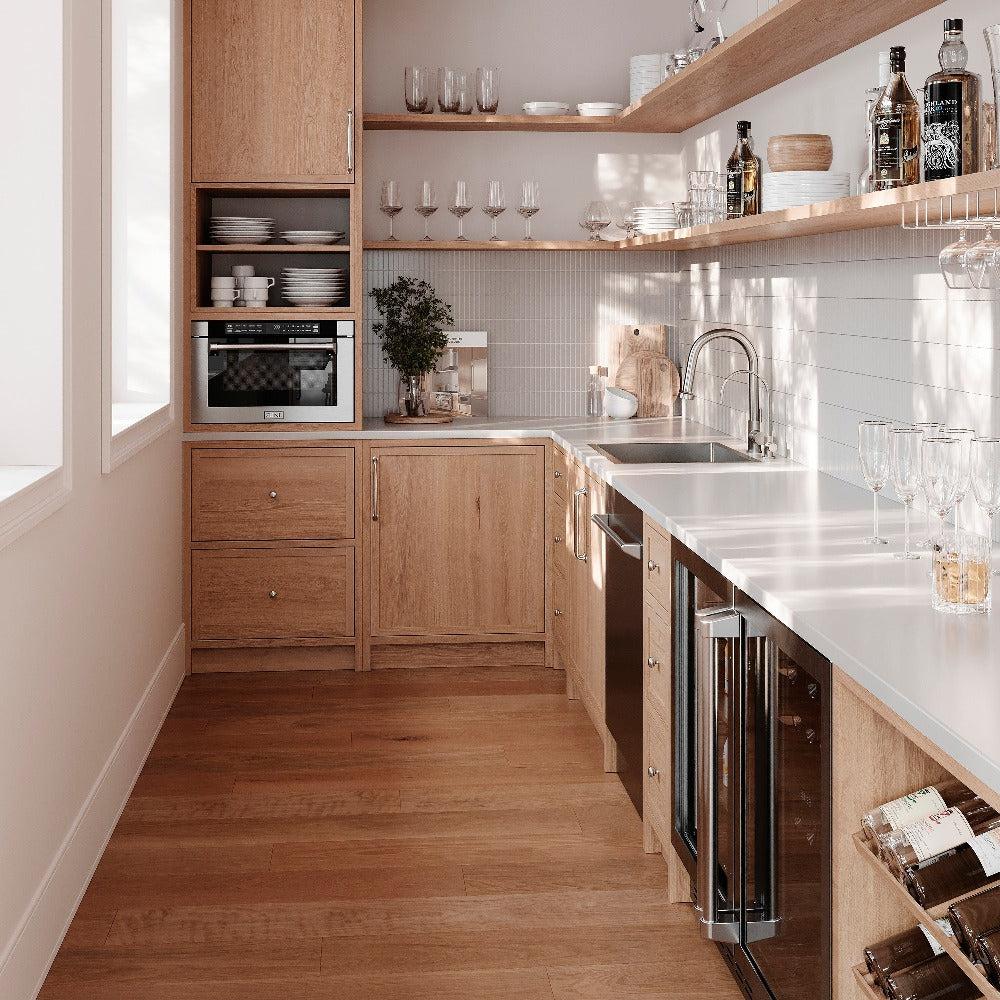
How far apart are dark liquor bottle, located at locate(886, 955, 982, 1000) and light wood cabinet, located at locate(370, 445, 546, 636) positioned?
3.25 metres

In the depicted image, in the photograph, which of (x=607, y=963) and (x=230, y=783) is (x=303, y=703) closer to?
(x=230, y=783)

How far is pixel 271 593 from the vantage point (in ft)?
16.3

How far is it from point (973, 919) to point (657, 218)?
3383mm

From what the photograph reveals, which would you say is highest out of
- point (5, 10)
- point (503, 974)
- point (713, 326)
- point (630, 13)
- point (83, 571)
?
point (630, 13)

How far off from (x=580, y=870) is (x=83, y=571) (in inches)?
53.5

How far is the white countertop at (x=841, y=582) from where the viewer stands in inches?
63.6

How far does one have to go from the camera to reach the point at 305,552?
4965 mm

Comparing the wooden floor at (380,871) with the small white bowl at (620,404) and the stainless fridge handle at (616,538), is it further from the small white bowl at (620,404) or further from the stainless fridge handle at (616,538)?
the small white bowl at (620,404)

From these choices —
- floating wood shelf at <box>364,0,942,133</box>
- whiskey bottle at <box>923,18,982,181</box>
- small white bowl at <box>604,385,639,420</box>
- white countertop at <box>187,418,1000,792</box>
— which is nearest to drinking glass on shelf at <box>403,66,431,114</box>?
floating wood shelf at <box>364,0,942,133</box>

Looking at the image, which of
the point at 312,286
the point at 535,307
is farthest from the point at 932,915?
the point at 535,307

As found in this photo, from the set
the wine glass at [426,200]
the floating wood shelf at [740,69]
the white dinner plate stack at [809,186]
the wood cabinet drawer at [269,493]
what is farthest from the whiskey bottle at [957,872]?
the wine glass at [426,200]

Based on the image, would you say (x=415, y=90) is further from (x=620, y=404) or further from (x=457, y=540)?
(x=457, y=540)

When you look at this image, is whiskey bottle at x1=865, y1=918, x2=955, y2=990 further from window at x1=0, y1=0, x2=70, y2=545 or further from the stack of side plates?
the stack of side plates

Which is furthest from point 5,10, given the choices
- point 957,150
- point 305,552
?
point 305,552
